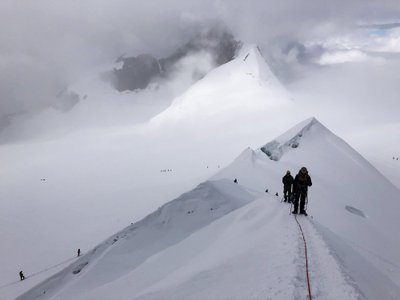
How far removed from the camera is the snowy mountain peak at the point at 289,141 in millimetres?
43906

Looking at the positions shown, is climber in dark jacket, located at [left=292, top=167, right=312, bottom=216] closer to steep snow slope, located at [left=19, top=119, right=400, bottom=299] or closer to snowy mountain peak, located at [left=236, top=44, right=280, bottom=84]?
steep snow slope, located at [left=19, top=119, right=400, bottom=299]

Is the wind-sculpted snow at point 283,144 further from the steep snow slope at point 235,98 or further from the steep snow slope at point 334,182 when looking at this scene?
the steep snow slope at point 235,98

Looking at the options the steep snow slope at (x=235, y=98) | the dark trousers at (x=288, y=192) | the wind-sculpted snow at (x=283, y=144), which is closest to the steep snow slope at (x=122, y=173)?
the steep snow slope at (x=235, y=98)

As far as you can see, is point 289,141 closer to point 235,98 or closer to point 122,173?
point 122,173

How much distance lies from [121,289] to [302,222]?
765cm

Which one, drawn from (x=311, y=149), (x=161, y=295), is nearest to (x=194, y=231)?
(x=161, y=295)

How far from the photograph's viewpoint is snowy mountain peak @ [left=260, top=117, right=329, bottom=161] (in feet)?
144

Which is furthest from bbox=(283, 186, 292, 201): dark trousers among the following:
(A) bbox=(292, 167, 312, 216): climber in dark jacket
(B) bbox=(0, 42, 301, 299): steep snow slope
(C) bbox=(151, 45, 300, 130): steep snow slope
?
(C) bbox=(151, 45, 300, 130): steep snow slope

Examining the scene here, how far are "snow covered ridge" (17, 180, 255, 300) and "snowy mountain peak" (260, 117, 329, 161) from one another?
22425mm

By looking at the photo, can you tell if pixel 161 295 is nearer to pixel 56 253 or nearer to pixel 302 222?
pixel 302 222

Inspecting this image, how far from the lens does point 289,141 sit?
44.1 meters

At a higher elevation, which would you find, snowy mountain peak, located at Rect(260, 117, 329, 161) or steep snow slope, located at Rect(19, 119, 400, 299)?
snowy mountain peak, located at Rect(260, 117, 329, 161)

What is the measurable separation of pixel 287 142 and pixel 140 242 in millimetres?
29256

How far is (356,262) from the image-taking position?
36.1 feet
